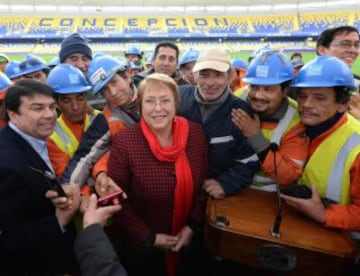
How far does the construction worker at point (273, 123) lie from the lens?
234 centimetres

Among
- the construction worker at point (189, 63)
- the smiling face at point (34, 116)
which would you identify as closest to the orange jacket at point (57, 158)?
the smiling face at point (34, 116)

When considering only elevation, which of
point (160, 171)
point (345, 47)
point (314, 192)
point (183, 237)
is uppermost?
point (345, 47)

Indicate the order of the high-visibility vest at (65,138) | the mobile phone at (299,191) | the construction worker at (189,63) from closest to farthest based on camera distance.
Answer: the mobile phone at (299,191), the high-visibility vest at (65,138), the construction worker at (189,63)

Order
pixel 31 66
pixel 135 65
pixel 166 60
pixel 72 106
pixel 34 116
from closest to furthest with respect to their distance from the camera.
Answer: pixel 34 116 → pixel 72 106 → pixel 31 66 → pixel 166 60 → pixel 135 65

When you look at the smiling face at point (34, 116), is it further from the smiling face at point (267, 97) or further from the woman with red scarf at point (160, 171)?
the smiling face at point (267, 97)

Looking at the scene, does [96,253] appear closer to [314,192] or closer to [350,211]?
[314,192]

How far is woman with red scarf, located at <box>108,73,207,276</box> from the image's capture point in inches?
90.0

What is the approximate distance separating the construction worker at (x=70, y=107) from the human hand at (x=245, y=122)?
1.25 m

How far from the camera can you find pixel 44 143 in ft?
7.79

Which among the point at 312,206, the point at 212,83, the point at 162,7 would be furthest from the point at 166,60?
the point at 162,7

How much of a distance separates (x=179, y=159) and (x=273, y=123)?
2.59 ft

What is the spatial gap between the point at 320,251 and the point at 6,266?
1959 mm

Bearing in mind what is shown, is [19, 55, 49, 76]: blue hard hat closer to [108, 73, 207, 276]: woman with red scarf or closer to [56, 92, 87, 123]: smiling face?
[56, 92, 87, 123]: smiling face

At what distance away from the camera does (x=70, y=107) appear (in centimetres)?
278
